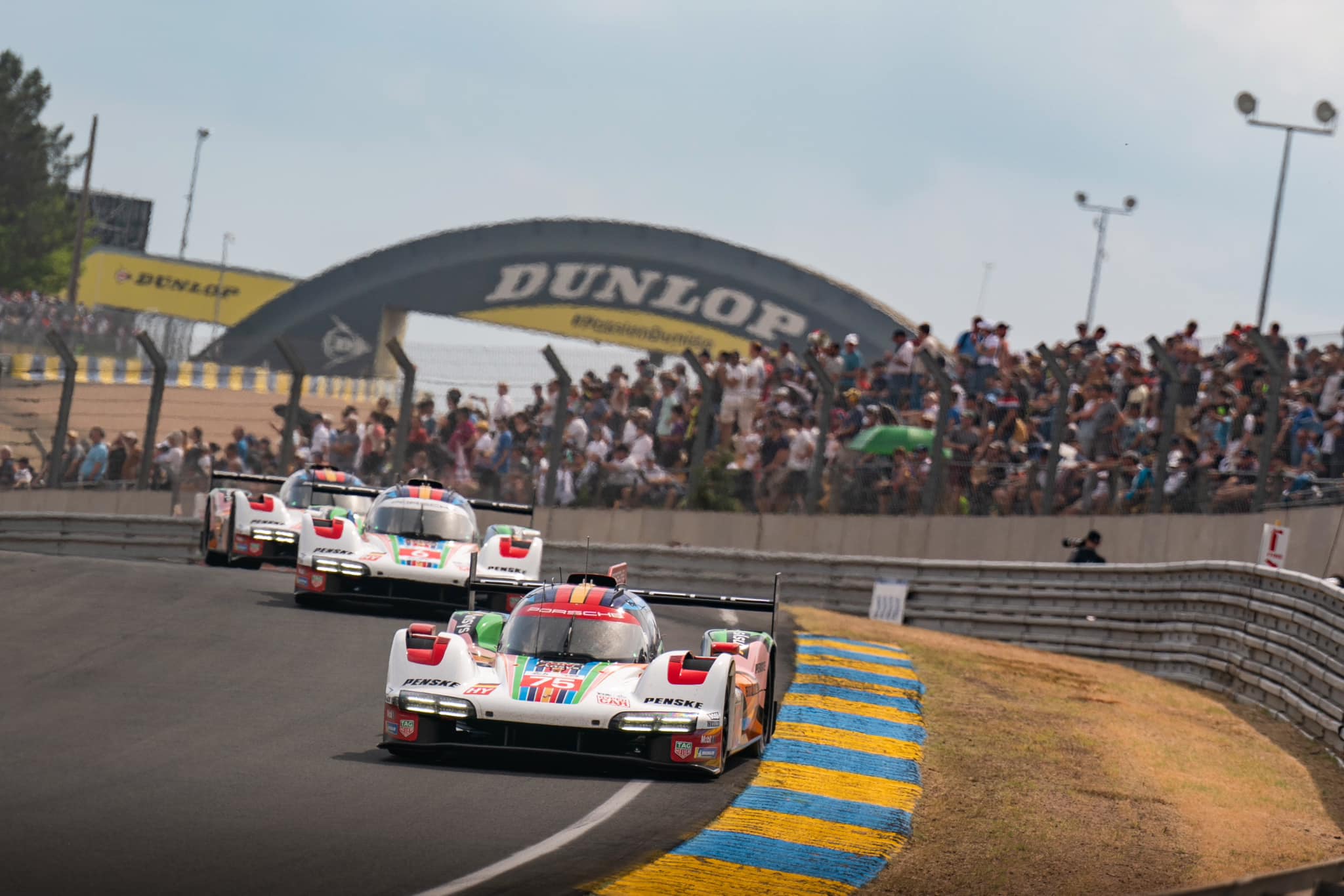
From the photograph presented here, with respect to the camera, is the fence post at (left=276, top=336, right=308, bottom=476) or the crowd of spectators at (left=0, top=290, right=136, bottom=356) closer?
the fence post at (left=276, top=336, right=308, bottom=476)

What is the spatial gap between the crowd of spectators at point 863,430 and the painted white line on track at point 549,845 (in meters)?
10.3

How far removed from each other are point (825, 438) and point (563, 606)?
1224 centimetres

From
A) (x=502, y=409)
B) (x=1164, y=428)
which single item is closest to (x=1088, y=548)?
(x=1164, y=428)

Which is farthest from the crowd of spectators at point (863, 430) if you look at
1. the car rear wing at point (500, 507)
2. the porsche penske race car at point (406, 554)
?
the porsche penske race car at point (406, 554)

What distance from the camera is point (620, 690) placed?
1033cm

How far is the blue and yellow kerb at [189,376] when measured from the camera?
2627 centimetres

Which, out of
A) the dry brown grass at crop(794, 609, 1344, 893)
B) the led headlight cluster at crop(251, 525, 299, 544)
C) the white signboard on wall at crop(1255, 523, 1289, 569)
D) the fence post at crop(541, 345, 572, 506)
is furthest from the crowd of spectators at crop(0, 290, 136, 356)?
the white signboard on wall at crop(1255, 523, 1289, 569)

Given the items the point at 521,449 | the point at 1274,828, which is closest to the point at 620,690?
the point at 1274,828

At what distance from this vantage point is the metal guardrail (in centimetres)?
2514

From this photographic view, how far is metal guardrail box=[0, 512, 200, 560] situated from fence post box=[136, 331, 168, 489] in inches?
50.5

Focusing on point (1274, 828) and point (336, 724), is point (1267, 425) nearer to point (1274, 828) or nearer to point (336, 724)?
point (1274, 828)

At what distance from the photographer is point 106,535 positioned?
25516mm

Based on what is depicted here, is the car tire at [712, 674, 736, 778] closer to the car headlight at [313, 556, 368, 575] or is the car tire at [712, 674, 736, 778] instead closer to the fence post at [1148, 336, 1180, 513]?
the car headlight at [313, 556, 368, 575]

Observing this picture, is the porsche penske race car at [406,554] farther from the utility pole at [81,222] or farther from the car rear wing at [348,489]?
the utility pole at [81,222]
